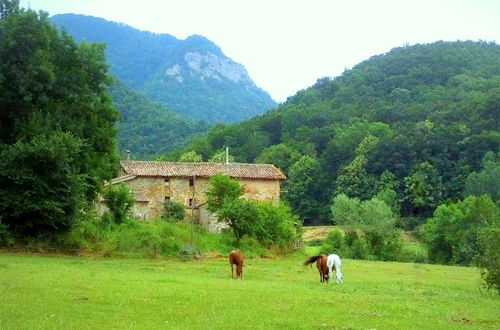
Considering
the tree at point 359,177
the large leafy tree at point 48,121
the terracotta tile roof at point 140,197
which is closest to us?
the large leafy tree at point 48,121

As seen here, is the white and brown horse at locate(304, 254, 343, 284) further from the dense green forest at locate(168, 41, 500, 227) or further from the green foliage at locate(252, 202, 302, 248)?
the dense green forest at locate(168, 41, 500, 227)

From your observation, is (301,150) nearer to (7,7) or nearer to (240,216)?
(240,216)

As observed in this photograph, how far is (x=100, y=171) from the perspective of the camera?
38219 mm

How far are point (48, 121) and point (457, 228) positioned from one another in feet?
163

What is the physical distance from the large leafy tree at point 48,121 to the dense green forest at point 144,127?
77.9m

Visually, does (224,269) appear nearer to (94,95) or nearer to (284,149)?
(94,95)

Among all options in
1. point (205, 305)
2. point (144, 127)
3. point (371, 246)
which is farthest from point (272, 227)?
point (144, 127)

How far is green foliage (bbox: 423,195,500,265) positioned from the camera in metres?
65.4

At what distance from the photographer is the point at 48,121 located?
113 ft

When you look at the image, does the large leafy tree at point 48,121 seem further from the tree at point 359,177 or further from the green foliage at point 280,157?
the green foliage at point 280,157

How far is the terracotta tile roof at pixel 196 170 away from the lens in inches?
2557

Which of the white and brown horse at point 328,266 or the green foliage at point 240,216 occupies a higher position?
the green foliage at point 240,216

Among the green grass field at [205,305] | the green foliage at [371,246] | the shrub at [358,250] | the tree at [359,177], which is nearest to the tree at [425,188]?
the tree at [359,177]

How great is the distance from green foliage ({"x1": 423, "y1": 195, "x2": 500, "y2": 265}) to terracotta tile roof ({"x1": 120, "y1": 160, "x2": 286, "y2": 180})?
758 inches
